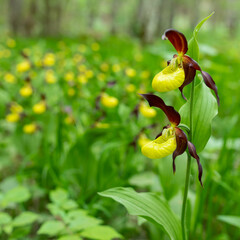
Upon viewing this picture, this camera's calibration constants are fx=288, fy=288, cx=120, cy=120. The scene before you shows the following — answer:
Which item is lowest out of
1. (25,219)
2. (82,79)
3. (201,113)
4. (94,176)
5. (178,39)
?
(94,176)

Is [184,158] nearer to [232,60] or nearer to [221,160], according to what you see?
[221,160]

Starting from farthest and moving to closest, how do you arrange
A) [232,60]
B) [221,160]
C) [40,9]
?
[40,9], [232,60], [221,160]

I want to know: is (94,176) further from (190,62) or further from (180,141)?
(190,62)

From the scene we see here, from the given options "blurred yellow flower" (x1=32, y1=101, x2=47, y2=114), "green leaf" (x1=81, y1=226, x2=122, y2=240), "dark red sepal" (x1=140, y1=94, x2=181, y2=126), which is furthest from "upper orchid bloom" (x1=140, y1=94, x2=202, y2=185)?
"blurred yellow flower" (x1=32, y1=101, x2=47, y2=114)

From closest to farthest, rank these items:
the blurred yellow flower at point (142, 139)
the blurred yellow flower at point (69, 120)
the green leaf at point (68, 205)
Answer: the green leaf at point (68, 205)
the blurred yellow flower at point (142, 139)
the blurred yellow flower at point (69, 120)

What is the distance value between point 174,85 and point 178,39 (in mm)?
137

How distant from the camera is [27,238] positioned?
1.48 meters

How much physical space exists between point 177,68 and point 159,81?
0.27ft

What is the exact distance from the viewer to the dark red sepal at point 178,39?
800mm

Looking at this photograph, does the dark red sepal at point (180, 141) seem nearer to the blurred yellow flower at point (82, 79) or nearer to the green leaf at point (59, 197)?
the green leaf at point (59, 197)

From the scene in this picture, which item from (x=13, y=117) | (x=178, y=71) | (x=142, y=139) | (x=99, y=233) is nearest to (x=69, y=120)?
(x=13, y=117)

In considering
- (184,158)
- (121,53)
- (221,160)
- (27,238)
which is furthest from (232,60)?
(27,238)

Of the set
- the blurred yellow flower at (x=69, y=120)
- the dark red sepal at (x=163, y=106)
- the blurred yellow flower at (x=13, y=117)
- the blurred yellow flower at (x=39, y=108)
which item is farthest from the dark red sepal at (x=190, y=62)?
the blurred yellow flower at (x=13, y=117)

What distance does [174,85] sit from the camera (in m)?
0.80
